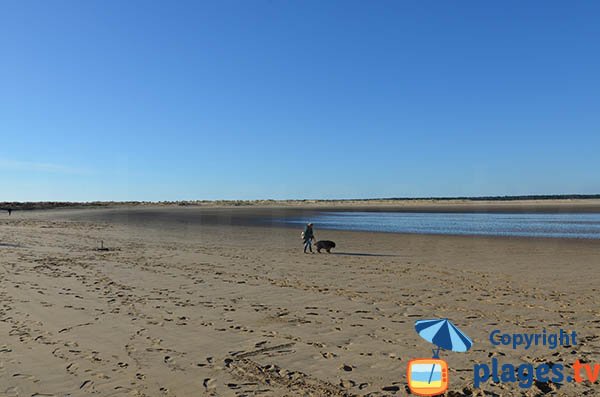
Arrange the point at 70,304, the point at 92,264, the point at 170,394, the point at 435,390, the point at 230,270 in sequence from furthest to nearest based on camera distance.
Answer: the point at 92,264, the point at 230,270, the point at 70,304, the point at 170,394, the point at 435,390

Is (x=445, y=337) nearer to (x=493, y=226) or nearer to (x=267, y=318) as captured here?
(x=267, y=318)

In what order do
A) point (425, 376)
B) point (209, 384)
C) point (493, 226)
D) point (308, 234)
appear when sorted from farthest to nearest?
point (493, 226) < point (308, 234) < point (209, 384) < point (425, 376)

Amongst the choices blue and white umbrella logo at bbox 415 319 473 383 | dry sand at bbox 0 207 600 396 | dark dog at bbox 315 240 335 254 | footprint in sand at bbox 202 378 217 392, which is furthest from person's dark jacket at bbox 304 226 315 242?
blue and white umbrella logo at bbox 415 319 473 383

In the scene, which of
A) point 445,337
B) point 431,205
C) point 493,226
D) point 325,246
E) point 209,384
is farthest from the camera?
point 431,205

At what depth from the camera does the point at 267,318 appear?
937 cm

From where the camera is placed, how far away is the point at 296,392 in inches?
230

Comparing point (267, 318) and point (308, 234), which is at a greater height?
point (308, 234)

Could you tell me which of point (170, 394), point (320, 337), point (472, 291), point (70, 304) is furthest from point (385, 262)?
point (170, 394)

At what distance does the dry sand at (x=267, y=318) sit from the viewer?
6219 mm

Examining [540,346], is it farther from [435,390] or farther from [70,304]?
[70,304]

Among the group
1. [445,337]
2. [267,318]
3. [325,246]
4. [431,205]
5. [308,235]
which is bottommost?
[267,318]

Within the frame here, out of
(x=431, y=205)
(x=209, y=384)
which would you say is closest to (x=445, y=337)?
(x=209, y=384)

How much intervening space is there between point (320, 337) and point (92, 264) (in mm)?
11952

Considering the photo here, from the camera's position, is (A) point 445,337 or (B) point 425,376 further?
(A) point 445,337
